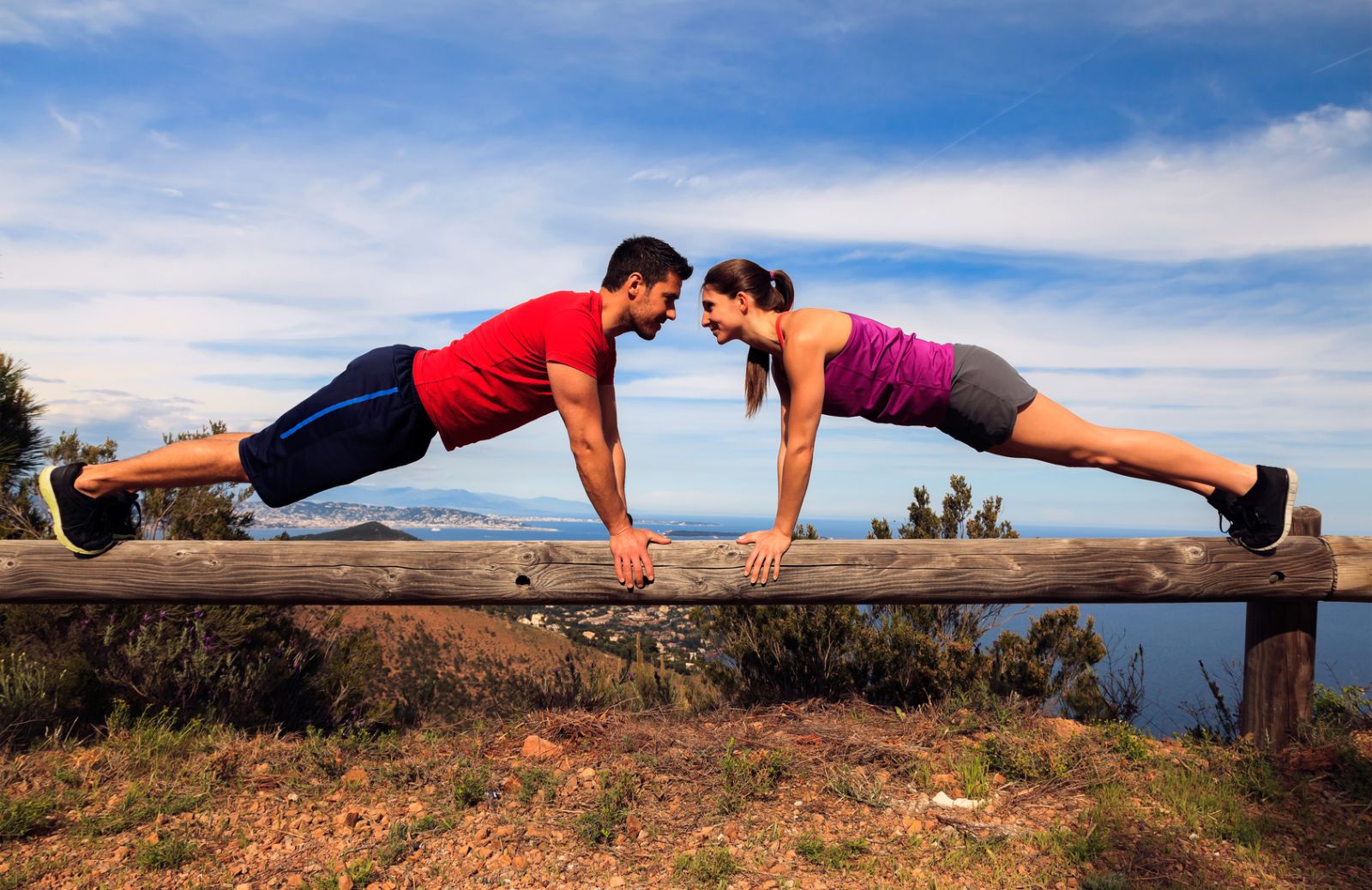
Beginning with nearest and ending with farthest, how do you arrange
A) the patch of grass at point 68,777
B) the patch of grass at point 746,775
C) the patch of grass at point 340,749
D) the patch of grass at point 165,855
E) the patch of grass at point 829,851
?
1. the patch of grass at point 829,851
2. the patch of grass at point 165,855
3. the patch of grass at point 746,775
4. the patch of grass at point 68,777
5. the patch of grass at point 340,749

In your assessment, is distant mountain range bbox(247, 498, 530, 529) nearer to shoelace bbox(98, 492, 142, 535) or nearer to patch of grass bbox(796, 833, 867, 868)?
shoelace bbox(98, 492, 142, 535)

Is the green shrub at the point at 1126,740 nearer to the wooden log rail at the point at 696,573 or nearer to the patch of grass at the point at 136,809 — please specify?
the wooden log rail at the point at 696,573

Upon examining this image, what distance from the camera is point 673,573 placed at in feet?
12.6

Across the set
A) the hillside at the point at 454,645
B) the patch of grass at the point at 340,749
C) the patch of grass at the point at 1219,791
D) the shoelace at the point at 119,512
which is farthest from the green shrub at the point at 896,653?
the shoelace at the point at 119,512

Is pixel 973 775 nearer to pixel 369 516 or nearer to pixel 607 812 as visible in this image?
pixel 607 812

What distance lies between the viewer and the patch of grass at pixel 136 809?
355cm

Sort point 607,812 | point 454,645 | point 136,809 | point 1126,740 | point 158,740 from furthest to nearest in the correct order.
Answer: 1. point 454,645
2. point 158,740
3. point 1126,740
4. point 136,809
5. point 607,812

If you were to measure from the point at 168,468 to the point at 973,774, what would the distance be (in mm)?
4039

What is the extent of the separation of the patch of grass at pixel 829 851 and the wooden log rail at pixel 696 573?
1.05m

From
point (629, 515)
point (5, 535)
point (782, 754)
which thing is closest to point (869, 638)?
point (782, 754)

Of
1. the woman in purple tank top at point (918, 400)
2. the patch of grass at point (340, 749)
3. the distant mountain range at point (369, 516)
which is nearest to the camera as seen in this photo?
the woman in purple tank top at point (918, 400)

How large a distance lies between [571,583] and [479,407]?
3.12 ft

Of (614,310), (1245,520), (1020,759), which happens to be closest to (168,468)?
(614,310)

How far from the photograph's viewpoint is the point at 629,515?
4098 mm
